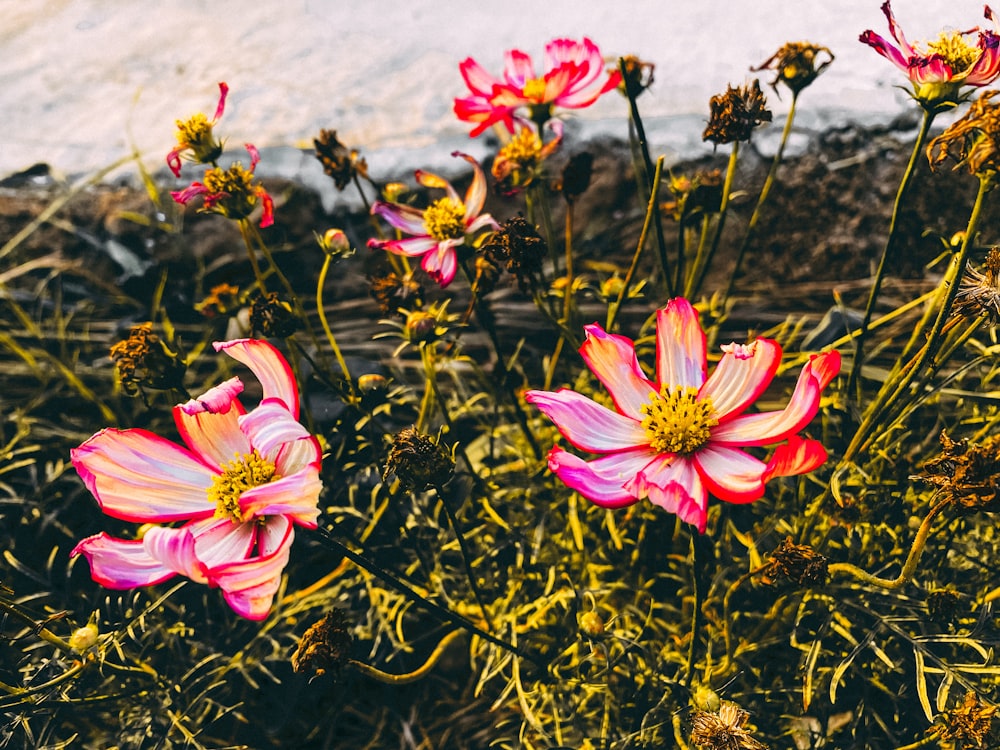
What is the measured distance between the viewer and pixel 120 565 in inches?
24.0

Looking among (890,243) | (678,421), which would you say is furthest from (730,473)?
(890,243)

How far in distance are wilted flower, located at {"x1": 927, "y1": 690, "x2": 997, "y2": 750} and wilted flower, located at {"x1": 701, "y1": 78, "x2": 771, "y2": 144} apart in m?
0.54

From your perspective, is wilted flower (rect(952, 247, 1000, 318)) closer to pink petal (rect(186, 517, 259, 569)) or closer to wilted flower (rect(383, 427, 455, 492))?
wilted flower (rect(383, 427, 455, 492))

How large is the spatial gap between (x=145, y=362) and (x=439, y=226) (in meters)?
0.36

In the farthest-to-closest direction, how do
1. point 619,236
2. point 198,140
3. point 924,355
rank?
point 619,236 → point 198,140 → point 924,355

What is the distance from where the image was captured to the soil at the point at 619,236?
4.00 ft

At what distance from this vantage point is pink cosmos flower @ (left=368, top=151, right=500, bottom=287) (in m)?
0.89

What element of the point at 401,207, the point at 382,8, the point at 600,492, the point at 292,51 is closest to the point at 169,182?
the point at 292,51

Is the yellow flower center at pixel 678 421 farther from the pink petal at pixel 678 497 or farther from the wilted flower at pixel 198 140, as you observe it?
the wilted flower at pixel 198 140

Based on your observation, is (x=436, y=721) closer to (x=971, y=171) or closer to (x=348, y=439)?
(x=348, y=439)

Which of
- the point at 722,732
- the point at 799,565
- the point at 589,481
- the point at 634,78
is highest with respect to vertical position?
the point at 634,78

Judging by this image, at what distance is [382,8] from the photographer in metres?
1.75

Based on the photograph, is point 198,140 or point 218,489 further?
point 198,140

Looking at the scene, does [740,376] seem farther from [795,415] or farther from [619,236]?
[619,236]
